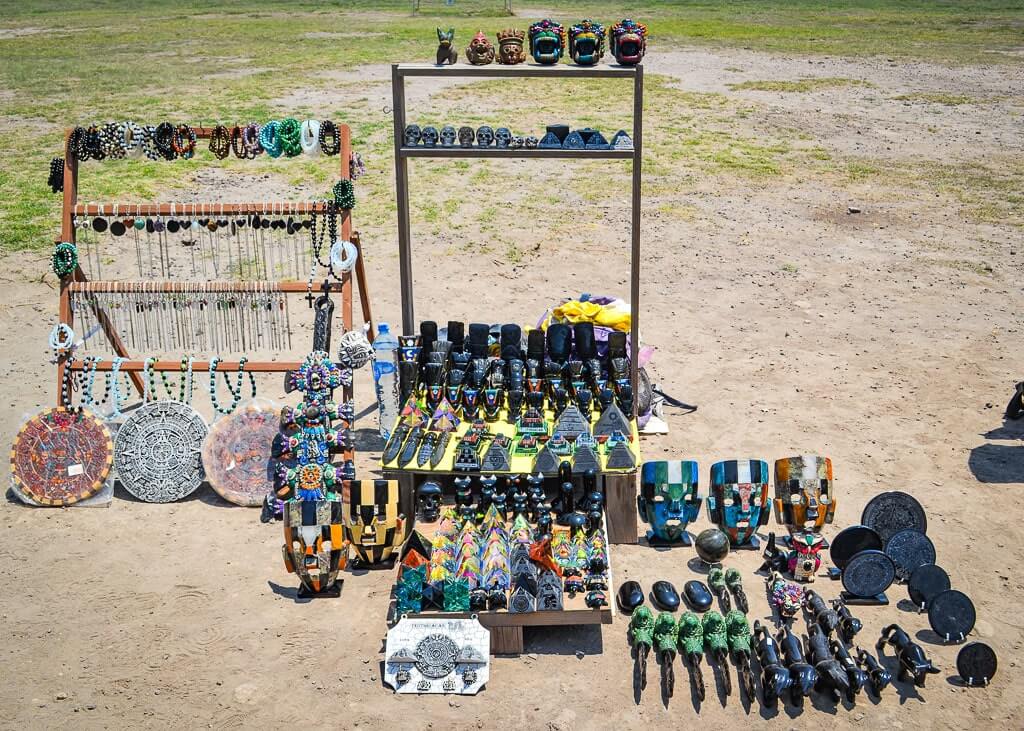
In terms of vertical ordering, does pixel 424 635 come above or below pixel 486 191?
below

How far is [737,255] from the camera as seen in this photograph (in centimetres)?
1418

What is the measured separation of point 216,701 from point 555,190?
11.7 metres

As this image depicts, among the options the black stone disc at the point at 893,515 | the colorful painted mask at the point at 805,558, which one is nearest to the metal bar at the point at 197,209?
the colorful painted mask at the point at 805,558

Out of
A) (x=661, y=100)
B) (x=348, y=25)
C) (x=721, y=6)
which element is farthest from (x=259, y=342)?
(x=721, y=6)

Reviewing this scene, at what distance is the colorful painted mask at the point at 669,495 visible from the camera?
26.5ft

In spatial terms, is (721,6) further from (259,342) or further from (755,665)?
(755,665)

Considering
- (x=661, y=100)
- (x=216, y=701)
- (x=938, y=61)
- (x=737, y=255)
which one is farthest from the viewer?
(x=938, y=61)

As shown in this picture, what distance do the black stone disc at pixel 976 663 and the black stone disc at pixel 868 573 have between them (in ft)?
2.77

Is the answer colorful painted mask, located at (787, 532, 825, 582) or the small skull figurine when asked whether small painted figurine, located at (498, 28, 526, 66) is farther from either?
colorful painted mask, located at (787, 532, 825, 582)

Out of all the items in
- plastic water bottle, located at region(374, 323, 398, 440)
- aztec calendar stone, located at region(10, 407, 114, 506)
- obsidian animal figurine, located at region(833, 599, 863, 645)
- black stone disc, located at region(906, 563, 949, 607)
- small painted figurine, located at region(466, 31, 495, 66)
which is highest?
small painted figurine, located at region(466, 31, 495, 66)

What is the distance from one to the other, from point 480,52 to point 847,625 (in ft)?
17.4

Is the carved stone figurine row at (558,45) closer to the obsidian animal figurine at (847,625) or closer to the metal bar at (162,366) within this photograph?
the metal bar at (162,366)

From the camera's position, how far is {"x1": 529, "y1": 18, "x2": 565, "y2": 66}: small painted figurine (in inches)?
343

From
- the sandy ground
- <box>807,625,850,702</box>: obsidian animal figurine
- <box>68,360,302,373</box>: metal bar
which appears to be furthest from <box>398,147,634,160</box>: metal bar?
<box>807,625,850,702</box>: obsidian animal figurine
